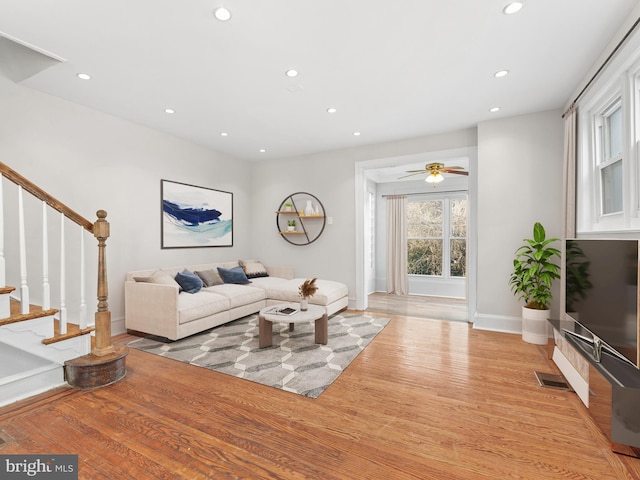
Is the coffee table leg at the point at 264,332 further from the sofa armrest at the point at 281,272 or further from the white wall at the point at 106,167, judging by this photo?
the sofa armrest at the point at 281,272

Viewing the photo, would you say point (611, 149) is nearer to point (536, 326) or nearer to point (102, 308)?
point (536, 326)

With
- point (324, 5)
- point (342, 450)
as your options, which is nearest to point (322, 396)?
point (342, 450)

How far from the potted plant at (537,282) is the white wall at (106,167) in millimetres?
4635

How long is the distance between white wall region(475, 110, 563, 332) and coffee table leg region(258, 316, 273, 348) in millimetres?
2794

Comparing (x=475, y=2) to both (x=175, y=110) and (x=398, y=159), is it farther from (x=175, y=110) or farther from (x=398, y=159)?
(x=175, y=110)

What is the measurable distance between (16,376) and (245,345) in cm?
184

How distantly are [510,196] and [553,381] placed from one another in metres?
2.28

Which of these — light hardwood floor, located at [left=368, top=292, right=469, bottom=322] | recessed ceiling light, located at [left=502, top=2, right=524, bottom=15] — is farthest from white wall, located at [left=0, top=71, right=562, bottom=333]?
recessed ceiling light, located at [left=502, top=2, right=524, bottom=15]

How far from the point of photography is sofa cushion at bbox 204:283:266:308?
13.9 feet

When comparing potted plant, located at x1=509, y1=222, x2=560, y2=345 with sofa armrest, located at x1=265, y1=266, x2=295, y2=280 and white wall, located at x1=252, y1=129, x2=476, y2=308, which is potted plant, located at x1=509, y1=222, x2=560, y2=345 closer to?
white wall, located at x1=252, y1=129, x2=476, y2=308

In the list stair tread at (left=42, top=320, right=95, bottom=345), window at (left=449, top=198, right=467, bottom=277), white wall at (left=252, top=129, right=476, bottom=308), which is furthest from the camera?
window at (left=449, top=198, right=467, bottom=277)

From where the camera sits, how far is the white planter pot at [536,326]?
3.48 m

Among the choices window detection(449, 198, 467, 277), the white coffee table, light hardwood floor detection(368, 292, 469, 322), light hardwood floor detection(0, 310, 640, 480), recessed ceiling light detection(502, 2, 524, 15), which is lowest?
light hardwood floor detection(368, 292, 469, 322)

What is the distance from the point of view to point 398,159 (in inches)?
192
